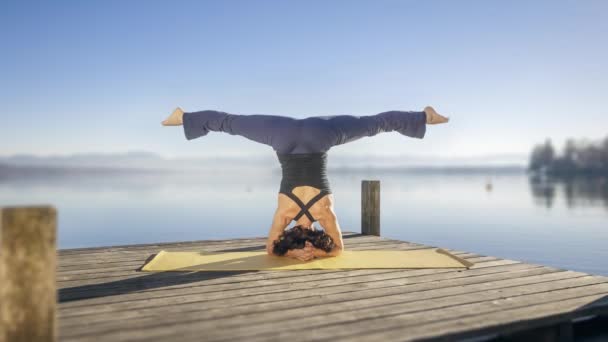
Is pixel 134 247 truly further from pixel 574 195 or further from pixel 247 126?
pixel 574 195

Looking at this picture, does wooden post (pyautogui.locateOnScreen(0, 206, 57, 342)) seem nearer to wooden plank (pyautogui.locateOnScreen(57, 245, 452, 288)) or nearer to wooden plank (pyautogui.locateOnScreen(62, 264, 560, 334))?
wooden plank (pyautogui.locateOnScreen(62, 264, 560, 334))

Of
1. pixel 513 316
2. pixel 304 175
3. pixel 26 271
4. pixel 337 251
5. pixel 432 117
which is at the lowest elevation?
pixel 513 316

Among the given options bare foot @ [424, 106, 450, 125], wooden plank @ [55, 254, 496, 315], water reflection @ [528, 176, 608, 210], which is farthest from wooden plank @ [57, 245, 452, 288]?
water reflection @ [528, 176, 608, 210]

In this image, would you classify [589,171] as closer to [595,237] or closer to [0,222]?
[595,237]

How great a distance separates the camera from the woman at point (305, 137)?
490cm

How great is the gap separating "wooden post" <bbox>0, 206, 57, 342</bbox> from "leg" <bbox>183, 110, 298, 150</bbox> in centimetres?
286

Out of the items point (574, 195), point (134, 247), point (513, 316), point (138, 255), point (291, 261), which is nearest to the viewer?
point (513, 316)

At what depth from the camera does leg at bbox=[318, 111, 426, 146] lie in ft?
16.4

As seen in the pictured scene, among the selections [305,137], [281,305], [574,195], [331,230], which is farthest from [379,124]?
[574,195]

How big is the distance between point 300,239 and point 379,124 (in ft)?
4.94

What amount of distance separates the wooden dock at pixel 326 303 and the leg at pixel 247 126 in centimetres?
143

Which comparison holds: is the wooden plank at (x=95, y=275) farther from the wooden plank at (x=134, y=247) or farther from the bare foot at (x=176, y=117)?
the bare foot at (x=176, y=117)

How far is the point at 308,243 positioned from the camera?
4930 mm

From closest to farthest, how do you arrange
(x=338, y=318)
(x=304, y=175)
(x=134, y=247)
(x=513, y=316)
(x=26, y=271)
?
(x=26, y=271) < (x=338, y=318) < (x=513, y=316) < (x=304, y=175) < (x=134, y=247)
